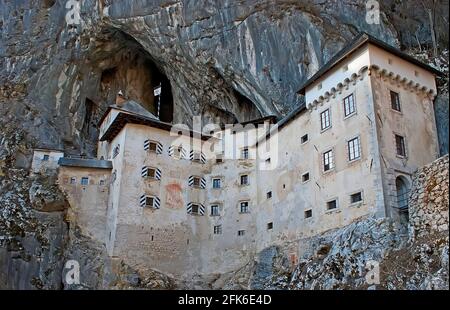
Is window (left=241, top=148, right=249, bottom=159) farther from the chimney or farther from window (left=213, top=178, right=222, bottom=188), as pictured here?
the chimney

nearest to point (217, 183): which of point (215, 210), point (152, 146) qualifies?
point (215, 210)

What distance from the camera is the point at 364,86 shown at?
80.3 ft

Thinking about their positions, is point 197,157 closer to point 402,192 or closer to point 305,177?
point 305,177

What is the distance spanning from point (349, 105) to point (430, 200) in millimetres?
8116

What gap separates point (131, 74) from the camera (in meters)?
45.7

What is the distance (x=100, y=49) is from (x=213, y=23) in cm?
1131

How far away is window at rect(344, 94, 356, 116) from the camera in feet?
82.2

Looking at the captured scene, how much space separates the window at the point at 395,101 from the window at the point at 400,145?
168 cm

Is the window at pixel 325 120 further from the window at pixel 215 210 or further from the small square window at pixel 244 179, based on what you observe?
the window at pixel 215 210

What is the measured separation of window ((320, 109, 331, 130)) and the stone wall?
7445mm

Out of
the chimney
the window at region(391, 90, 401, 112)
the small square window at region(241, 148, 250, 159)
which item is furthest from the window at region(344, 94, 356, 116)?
the chimney
